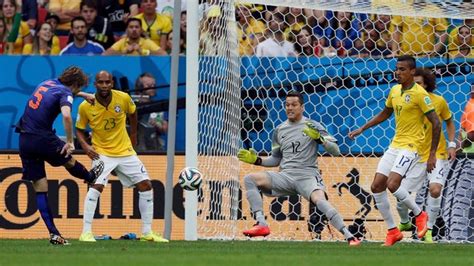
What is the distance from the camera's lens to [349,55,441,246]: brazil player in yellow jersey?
44.7 ft

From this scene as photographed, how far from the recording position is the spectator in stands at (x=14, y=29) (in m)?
19.0

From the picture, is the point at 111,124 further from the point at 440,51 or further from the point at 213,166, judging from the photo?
the point at 440,51

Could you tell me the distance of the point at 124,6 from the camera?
62.8ft

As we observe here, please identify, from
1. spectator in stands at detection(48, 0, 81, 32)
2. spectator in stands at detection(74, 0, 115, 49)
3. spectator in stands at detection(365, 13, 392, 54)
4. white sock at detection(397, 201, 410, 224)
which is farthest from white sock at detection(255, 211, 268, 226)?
spectator in stands at detection(48, 0, 81, 32)

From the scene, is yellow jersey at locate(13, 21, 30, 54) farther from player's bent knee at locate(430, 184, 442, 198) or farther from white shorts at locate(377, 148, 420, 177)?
white shorts at locate(377, 148, 420, 177)

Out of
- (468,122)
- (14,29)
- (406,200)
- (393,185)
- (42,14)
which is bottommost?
(406,200)

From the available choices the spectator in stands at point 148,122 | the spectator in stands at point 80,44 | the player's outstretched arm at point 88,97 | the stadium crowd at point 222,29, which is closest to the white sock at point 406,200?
the stadium crowd at point 222,29

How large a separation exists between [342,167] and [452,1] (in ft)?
8.34

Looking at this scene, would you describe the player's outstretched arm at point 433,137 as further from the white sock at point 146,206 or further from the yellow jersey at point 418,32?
the white sock at point 146,206

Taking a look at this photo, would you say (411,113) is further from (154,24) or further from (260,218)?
(154,24)

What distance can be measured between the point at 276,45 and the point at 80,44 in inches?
125

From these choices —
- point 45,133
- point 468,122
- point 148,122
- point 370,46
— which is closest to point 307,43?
point 370,46

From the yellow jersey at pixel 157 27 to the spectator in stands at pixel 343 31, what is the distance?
296 centimetres

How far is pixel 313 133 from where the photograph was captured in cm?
1395
